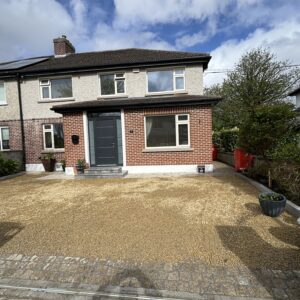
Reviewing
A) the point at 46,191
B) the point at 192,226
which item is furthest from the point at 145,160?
the point at 192,226

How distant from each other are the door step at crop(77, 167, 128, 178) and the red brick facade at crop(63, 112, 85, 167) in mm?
884

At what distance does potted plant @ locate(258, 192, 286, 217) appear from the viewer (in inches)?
167

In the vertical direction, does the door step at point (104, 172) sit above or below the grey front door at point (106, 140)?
below

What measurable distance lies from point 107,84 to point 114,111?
222 cm

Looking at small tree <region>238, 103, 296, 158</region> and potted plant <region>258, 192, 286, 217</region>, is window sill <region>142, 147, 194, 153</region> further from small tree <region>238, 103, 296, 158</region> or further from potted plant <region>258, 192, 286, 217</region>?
potted plant <region>258, 192, 286, 217</region>

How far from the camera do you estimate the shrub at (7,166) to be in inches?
399

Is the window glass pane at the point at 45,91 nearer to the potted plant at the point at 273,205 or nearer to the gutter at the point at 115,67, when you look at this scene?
the gutter at the point at 115,67

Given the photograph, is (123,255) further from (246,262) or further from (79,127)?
(79,127)

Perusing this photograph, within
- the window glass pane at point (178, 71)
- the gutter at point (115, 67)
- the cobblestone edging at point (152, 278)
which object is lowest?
the cobblestone edging at point (152, 278)

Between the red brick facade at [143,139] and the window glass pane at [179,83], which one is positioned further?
the window glass pane at [179,83]

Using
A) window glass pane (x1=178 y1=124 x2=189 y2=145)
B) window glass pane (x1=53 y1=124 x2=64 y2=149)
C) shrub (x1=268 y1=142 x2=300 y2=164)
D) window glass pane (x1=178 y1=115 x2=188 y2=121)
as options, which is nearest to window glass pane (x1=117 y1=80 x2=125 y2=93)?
window glass pane (x1=178 y1=115 x2=188 y2=121)

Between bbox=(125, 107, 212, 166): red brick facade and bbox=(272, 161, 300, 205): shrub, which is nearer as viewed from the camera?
bbox=(272, 161, 300, 205): shrub

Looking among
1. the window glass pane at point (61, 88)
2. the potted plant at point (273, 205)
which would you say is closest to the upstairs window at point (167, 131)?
the window glass pane at point (61, 88)

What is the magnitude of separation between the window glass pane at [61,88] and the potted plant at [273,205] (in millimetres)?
10460
